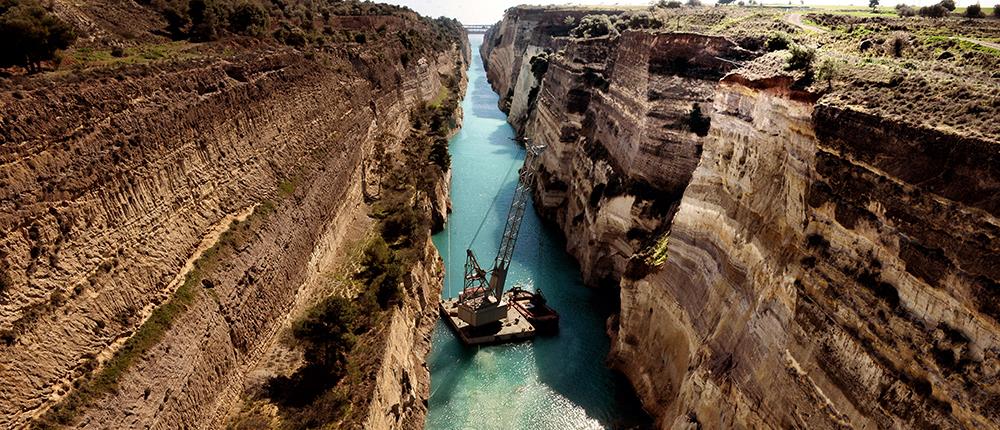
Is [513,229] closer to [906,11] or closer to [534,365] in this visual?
[534,365]

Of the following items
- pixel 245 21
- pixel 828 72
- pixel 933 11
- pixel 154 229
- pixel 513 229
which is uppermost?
pixel 245 21

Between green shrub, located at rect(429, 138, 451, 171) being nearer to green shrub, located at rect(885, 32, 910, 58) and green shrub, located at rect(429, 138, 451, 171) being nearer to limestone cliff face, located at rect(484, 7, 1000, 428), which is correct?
limestone cliff face, located at rect(484, 7, 1000, 428)

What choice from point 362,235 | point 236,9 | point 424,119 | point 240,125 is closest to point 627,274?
point 362,235

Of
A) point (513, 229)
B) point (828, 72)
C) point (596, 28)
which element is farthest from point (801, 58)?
point (596, 28)

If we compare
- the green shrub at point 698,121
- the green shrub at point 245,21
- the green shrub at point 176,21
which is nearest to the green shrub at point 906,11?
the green shrub at point 698,121

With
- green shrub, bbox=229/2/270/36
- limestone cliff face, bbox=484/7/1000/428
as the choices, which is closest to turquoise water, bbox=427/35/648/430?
limestone cliff face, bbox=484/7/1000/428

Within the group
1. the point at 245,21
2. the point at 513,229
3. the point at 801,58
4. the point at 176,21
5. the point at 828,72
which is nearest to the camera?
the point at 828,72

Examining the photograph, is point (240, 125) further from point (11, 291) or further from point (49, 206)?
point (11, 291)
